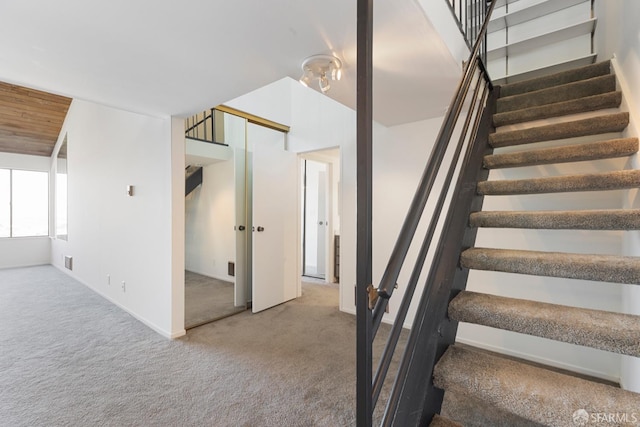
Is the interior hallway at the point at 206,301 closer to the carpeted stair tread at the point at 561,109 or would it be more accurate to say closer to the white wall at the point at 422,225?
the white wall at the point at 422,225

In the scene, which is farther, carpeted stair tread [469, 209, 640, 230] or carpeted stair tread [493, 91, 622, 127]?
carpeted stair tread [493, 91, 622, 127]

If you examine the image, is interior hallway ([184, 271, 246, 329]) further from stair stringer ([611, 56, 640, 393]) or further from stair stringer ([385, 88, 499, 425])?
stair stringer ([611, 56, 640, 393])

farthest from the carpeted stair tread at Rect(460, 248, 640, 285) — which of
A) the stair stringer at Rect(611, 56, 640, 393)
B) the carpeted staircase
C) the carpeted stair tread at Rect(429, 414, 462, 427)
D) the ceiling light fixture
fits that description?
Answer: the ceiling light fixture

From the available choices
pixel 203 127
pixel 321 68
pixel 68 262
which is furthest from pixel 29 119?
pixel 321 68

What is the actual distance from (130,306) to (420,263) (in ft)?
11.9

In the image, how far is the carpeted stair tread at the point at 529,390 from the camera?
90cm

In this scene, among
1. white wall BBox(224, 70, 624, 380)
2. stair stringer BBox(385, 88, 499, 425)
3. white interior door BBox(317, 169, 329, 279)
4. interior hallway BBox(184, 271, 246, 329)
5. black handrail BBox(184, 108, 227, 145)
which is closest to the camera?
stair stringer BBox(385, 88, 499, 425)

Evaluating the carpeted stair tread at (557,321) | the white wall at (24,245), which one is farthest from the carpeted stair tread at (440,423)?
the white wall at (24,245)

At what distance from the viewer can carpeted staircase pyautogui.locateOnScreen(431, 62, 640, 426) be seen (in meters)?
0.95

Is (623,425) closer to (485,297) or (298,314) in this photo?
(485,297)

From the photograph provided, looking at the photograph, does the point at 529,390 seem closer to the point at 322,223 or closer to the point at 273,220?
the point at 273,220

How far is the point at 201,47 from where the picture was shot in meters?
1.65

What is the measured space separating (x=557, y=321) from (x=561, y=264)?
29cm

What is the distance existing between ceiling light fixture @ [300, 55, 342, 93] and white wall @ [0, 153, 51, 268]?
24.5ft
